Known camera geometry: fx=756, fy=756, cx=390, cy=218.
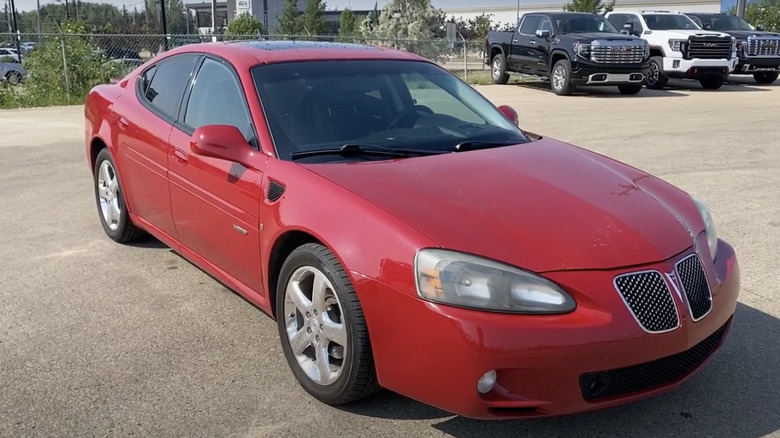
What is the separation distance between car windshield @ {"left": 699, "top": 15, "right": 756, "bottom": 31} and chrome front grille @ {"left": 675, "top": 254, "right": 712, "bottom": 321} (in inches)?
796

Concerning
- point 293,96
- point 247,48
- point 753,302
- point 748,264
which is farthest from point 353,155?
point 748,264

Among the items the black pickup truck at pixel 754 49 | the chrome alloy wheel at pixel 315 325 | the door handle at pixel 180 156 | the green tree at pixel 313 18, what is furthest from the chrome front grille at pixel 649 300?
the green tree at pixel 313 18

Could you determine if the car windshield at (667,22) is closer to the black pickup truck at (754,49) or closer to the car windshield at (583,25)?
the black pickup truck at (754,49)

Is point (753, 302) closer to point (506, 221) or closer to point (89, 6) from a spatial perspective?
point (506, 221)

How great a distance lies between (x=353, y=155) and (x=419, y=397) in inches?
51.4

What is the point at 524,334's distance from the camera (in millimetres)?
2688

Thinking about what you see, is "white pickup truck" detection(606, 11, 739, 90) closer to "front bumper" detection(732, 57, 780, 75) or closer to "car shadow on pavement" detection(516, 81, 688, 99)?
"car shadow on pavement" detection(516, 81, 688, 99)

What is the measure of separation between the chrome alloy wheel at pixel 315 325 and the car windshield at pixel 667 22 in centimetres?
1896

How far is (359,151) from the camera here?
147 inches

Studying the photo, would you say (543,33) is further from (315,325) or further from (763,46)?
(315,325)

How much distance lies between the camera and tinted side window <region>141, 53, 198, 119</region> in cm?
474

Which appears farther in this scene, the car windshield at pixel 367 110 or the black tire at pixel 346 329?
the car windshield at pixel 367 110

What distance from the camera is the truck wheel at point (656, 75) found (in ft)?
63.9

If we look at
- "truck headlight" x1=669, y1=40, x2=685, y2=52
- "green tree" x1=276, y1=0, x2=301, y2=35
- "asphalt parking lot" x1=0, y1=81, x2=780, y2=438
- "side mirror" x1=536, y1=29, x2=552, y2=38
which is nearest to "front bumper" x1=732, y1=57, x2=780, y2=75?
"truck headlight" x1=669, y1=40, x2=685, y2=52
